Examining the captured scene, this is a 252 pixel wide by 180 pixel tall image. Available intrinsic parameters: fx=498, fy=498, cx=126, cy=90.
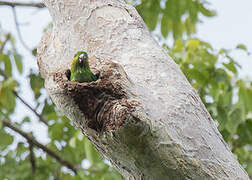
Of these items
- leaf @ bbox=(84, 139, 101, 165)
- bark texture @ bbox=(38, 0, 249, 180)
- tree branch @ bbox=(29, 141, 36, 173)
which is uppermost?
bark texture @ bbox=(38, 0, 249, 180)

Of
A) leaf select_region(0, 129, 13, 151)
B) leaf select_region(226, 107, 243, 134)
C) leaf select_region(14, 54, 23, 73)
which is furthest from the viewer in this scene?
leaf select_region(14, 54, 23, 73)

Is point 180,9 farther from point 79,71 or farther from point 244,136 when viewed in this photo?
point 79,71

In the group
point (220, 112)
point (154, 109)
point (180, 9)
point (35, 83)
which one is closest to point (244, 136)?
point (220, 112)

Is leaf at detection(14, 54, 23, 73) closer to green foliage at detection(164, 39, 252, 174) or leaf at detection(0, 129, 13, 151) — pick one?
leaf at detection(0, 129, 13, 151)

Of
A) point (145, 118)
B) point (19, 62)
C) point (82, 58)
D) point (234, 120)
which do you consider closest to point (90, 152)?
point (234, 120)

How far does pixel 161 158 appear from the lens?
4.14 feet

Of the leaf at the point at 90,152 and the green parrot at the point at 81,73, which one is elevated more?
the green parrot at the point at 81,73

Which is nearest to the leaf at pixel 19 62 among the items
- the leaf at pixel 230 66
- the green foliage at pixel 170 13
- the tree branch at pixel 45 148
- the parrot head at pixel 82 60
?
the tree branch at pixel 45 148

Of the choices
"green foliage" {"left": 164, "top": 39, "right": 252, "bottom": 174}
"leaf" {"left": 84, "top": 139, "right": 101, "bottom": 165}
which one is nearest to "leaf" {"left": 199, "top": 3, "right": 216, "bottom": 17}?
"green foliage" {"left": 164, "top": 39, "right": 252, "bottom": 174}

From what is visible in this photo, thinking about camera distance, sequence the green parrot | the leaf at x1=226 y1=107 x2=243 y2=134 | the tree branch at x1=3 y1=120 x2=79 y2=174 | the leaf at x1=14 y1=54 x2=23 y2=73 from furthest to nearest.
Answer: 1. the leaf at x1=14 y1=54 x2=23 y2=73
2. the tree branch at x1=3 y1=120 x2=79 y2=174
3. the leaf at x1=226 y1=107 x2=243 y2=134
4. the green parrot

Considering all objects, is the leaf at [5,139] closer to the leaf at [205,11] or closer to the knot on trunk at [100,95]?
the leaf at [205,11]

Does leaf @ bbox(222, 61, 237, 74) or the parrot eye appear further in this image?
leaf @ bbox(222, 61, 237, 74)

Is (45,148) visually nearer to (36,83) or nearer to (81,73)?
(36,83)

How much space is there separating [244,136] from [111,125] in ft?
6.68
